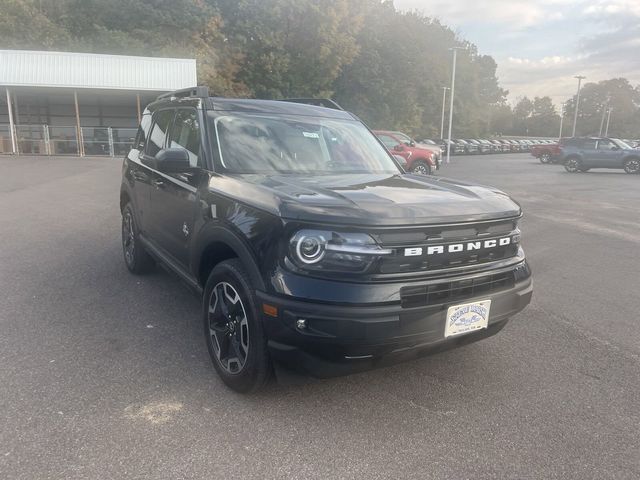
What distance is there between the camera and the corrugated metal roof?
25.0m

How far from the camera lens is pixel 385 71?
153ft

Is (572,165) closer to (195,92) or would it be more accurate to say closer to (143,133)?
(143,133)

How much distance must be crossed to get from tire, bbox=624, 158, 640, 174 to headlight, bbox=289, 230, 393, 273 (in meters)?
25.8

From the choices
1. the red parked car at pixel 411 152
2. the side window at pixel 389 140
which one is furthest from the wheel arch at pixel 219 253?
the side window at pixel 389 140

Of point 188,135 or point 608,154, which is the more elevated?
point 188,135

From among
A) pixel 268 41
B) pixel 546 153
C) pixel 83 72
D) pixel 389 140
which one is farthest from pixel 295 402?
pixel 268 41

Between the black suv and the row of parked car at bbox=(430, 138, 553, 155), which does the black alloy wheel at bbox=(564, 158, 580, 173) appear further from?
the black suv

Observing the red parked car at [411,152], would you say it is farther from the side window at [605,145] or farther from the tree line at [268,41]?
the tree line at [268,41]

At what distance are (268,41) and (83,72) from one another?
51.8 ft

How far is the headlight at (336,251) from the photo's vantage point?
2.73 metres

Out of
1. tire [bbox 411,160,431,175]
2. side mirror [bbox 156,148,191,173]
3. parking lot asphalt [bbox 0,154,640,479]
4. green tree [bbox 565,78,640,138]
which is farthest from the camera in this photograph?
green tree [bbox 565,78,640,138]

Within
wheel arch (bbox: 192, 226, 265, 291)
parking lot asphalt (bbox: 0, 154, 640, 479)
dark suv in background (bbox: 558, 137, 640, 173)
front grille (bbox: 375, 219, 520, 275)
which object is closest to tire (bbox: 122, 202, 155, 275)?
parking lot asphalt (bbox: 0, 154, 640, 479)

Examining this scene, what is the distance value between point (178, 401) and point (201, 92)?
2464mm

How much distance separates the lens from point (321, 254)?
9.00 feet
